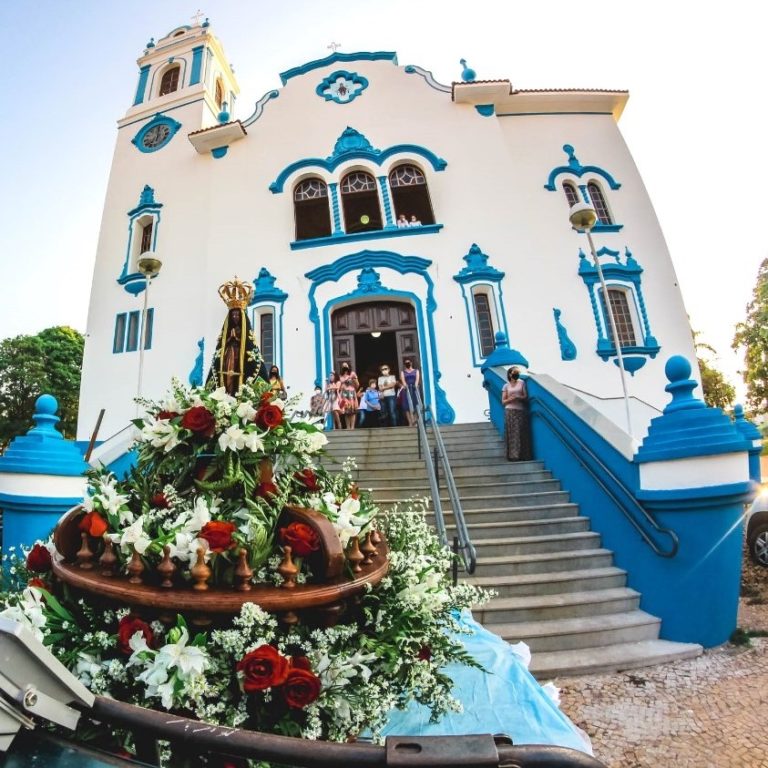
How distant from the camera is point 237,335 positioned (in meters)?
4.04

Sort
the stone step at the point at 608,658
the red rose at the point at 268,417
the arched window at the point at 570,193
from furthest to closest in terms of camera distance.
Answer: the arched window at the point at 570,193 → the stone step at the point at 608,658 → the red rose at the point at 268,417

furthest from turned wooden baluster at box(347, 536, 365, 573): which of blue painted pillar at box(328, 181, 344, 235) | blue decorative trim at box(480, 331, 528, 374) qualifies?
blue painted pillar at box(328, 181, 344, 235)

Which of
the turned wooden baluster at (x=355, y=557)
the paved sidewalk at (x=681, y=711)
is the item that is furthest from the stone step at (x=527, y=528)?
the turned wooden baluster at (x=355, y=557)

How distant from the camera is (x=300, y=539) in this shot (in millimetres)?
1541

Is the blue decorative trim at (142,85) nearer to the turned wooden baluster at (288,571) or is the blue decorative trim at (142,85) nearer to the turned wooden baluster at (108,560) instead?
the turned wooden baluster at (108,560)

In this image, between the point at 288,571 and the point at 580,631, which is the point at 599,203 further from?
the point at 288,571

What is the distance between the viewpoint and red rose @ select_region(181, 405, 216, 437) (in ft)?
5.99

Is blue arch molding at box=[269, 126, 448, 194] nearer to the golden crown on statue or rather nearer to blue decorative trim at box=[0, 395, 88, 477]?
the golden crown on statue

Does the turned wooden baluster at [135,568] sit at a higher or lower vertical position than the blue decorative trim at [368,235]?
lower

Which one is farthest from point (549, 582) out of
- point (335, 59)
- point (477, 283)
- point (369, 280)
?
point (335, 59)

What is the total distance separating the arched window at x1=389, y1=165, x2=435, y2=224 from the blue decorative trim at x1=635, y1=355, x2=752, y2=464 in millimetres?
9287

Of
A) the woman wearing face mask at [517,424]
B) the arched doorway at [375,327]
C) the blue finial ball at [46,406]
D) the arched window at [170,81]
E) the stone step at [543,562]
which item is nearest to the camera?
the stone step at [543,562]

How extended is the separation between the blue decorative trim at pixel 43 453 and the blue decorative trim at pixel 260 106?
11.6 metres

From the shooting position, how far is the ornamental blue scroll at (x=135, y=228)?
40.0 feet
